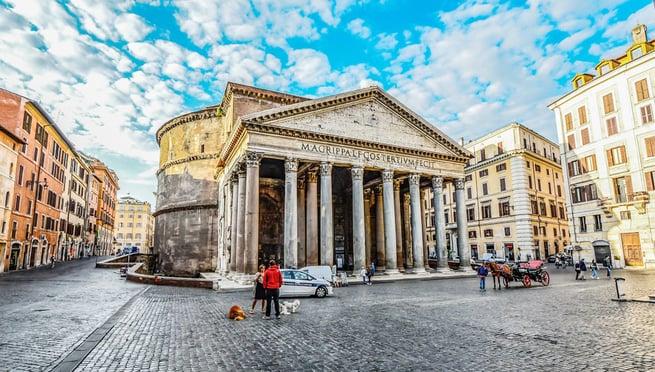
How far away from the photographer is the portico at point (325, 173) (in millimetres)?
21188

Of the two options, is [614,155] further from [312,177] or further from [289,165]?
[289,165]

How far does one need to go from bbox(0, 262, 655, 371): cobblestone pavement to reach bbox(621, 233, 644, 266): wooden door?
1966 cm

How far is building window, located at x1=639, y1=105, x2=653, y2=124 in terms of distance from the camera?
25.9 meters

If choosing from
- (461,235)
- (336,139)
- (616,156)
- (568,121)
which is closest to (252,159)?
(336,139)

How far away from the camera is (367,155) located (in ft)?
81.3

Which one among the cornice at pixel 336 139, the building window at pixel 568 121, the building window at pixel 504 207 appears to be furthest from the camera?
the building window at pixel 504 207

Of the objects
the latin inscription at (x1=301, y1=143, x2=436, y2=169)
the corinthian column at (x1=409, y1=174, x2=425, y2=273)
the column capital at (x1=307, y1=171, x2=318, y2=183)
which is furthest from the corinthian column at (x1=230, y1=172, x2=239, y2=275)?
the corinthian column at (x1=409, y1=174, x2=425, y2=273)

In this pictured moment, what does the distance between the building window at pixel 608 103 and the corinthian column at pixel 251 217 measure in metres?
27.6

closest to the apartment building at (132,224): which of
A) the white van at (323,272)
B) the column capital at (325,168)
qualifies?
the column capital at (325,168)

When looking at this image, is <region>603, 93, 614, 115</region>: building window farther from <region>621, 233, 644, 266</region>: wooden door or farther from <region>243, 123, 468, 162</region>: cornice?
<region>243, 123, 468, 162</region>: cornice

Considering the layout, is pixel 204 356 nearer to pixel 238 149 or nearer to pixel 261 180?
pixel 238 149

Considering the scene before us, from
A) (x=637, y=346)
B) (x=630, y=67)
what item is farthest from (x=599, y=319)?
(x=630, y=67)

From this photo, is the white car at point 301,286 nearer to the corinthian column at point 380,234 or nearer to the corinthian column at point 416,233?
the corinthian column at point 416,233

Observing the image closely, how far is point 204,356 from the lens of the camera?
6.35 metres
